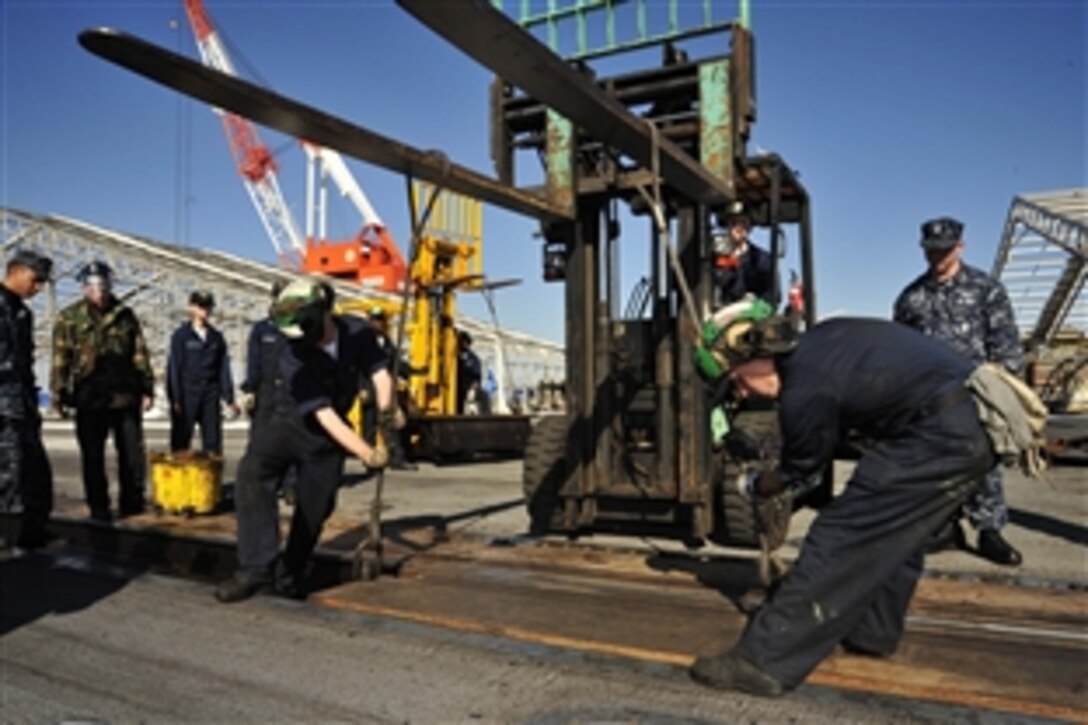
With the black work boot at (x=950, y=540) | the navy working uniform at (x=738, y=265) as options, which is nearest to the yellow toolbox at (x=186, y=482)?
the navy working uniform at (x=738, y=265)

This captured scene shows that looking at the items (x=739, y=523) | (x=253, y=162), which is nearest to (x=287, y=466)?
(x=739, y=523)

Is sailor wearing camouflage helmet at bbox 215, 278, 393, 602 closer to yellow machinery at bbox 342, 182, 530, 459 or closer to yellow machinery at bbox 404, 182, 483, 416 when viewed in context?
yellow machinery at bbox 342, 182, 530, 459

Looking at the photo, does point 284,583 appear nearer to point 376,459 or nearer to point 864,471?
point 376,459

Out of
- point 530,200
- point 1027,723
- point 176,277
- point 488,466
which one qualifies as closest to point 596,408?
point 530,200

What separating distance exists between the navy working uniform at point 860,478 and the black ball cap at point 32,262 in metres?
4.64

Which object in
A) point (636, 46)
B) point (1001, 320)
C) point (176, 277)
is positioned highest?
point (176, 277)

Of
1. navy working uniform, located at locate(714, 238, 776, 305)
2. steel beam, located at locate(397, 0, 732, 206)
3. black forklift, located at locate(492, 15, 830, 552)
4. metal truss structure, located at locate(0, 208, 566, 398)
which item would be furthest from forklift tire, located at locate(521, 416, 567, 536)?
metal truss structure, located at locate(0, 208, 566, 398)

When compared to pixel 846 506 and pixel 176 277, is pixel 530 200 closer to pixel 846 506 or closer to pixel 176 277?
pixel 846 506

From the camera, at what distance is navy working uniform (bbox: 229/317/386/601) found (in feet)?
13.0

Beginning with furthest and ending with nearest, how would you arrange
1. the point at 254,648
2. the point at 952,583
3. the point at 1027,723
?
the point at 952,583, the point at 254,648, the point at 1027,723

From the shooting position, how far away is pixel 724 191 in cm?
443

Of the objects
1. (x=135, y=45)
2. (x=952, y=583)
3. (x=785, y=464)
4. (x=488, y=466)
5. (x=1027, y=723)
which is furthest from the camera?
(x=488, y=466)

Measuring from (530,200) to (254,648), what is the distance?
2677mm

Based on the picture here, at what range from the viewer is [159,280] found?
34.3 meters
